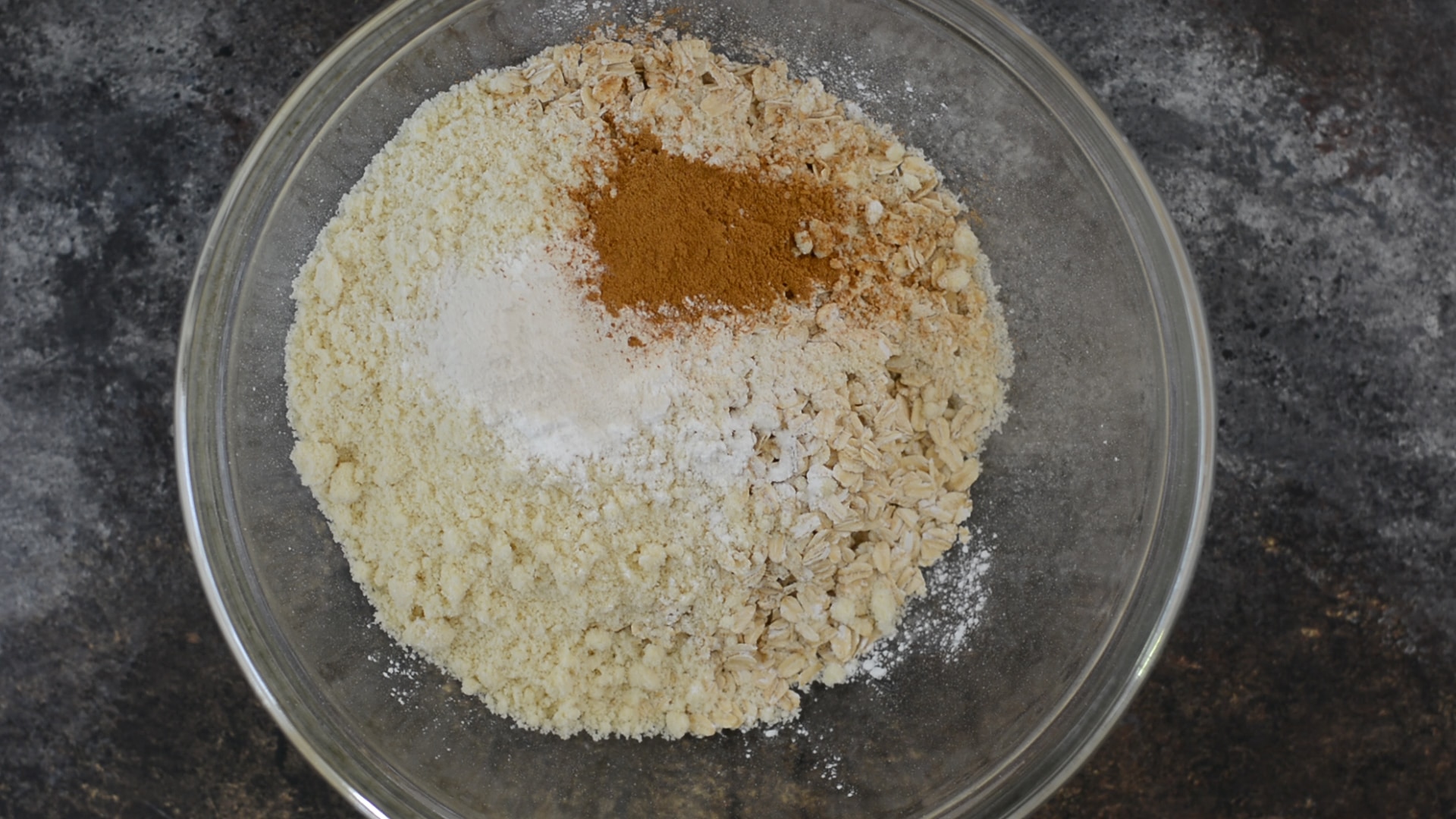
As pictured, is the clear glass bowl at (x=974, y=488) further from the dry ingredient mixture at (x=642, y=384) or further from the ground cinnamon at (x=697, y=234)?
the ground cinnamon at (x=697, y=234)

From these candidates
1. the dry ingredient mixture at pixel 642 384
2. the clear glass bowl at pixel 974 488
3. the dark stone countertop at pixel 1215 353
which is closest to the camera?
the dry ingredient mixture at pixel 642 384

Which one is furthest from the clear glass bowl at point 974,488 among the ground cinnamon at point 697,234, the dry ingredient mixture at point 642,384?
the ground cinnamon at point 697,234

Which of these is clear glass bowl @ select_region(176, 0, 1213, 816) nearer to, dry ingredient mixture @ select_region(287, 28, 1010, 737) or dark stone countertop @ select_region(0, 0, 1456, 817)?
dry ingredient mixture @ select_region(287, 28, 1010, 737)

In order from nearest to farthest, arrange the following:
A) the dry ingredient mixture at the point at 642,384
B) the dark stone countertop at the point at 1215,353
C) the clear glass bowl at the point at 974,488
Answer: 1. the dry ingredient mixture at the point at 642,384
2. the clear glass bowl at the point at 974,488
3. the dark stone countertop at the point at 1215,353

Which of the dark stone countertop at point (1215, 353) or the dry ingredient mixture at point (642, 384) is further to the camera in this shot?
the dark stone countertop at point (1215, 353)

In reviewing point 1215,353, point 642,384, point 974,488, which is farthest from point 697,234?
point 1215,353

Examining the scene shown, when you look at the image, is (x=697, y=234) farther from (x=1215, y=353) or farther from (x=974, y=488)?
(x=1215, y=353)

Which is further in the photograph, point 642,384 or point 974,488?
point 974,488
